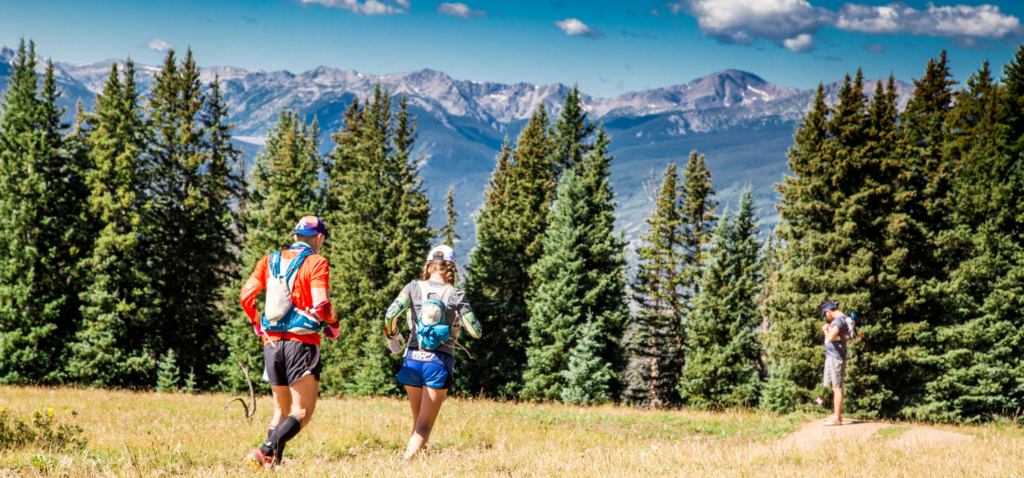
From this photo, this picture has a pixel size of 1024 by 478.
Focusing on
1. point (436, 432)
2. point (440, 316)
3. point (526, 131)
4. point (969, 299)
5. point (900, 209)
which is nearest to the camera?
point (440, 316)

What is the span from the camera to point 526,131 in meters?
35.6

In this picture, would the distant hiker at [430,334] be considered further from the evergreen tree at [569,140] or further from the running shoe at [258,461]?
the evergreen tree at [569,140]

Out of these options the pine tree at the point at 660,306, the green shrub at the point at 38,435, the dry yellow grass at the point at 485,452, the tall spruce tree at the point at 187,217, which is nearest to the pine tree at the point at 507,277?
the pine tree at the point at 660,306

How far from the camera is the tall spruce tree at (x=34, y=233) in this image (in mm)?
23516

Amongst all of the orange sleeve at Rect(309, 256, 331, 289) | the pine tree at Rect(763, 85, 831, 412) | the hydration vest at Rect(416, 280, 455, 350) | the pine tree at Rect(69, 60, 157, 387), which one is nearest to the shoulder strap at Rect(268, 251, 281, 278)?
the orange sleeve at Rect(309, 256, 331, 289)

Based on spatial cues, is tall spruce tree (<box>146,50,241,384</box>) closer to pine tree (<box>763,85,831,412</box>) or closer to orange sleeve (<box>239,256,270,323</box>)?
pine tree (<box>763,85,831,412</box>)

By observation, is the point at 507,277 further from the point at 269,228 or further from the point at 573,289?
the point at 269,228

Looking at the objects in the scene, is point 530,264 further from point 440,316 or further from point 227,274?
point 440,316

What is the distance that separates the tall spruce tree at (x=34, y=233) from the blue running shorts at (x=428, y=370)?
2483cm

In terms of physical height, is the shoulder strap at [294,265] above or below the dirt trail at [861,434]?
above

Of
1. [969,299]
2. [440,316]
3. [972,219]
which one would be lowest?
[969,299]

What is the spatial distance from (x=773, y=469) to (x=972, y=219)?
2309 centimetres

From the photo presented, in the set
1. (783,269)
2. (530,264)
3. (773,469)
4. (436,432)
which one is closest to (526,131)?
(530,264)

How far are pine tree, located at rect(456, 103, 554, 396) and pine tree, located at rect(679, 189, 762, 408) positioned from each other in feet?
29.0
